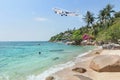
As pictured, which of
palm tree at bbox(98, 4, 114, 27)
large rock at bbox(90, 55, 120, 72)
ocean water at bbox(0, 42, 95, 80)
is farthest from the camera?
palm tree at bbox(98, 4, 114, 27)

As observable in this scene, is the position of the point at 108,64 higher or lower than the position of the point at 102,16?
lower

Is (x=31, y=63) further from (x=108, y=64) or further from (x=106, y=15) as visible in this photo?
(x=106, y=15)

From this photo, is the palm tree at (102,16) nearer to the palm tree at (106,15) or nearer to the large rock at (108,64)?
the palm tree at (106,15)

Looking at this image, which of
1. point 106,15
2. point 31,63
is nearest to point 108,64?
point 31,63

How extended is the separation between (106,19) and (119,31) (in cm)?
2591

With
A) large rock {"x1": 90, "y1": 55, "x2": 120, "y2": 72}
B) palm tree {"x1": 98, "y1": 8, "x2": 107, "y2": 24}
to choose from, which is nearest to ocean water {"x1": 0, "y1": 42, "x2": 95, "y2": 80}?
large rock {"x1": 90, "y1": 55, "x2": 120, "y2": 72}

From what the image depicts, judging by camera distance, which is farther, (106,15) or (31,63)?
(106,15)

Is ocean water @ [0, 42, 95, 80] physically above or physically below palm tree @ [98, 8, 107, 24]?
below

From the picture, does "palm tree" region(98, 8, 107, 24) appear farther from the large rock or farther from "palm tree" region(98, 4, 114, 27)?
the large rock

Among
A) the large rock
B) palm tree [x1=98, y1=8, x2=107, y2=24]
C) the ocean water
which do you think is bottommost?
the ocean water

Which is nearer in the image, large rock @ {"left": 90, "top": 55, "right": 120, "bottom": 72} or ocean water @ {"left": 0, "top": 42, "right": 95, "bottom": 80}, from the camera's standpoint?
large rock @ {"left": 90, "top": 55, "right": 120, "bottom": 72}

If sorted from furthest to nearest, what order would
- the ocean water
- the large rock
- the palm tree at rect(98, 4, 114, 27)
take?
1. the palm tree at rect(98, 4, 114, 27)
2. the ocean water
3. the large rock

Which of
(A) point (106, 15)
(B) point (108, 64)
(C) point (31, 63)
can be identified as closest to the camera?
(B) point (108, 64)

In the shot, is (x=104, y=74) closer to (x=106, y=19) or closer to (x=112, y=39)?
(x=112, y=39)
